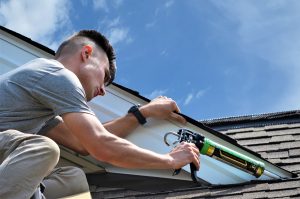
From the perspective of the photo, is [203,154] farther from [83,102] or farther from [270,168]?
[83,102]

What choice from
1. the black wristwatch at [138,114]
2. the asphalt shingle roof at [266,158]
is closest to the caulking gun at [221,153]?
the asphalt shingle roof at [266,158]

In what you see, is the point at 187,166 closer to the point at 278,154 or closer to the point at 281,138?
the point at 278,154

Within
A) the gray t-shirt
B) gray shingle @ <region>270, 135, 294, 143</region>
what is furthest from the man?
gray shingle @ <region>270, 135, 294, 143</region>

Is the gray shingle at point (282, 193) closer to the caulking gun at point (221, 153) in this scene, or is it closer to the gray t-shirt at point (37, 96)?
the caulking gun at point (221, 153)

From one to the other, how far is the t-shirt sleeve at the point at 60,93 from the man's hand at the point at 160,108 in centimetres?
124

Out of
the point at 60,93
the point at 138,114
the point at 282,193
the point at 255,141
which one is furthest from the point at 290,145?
the point at 60,93

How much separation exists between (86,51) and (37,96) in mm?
550

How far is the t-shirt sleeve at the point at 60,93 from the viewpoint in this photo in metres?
2.51

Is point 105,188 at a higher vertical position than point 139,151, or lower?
lower

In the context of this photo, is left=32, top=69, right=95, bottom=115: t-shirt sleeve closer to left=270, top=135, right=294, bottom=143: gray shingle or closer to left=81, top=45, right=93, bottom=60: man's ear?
left=81, top=45, right=93, bottom=60: man's ear

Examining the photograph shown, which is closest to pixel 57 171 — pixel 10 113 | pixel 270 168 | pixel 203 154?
pixel 10 113

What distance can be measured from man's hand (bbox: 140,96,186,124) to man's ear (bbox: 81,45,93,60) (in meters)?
0.82

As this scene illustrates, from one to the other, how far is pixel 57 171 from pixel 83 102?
376 mm

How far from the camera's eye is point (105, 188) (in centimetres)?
396
